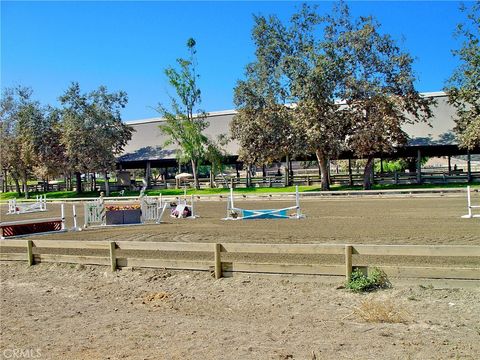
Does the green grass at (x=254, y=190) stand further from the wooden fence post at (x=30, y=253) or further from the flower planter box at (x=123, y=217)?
the wooden fence post at (x=30, y=253)

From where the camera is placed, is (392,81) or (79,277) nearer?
(79,277)

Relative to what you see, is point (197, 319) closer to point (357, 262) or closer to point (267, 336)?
point (267, 336)

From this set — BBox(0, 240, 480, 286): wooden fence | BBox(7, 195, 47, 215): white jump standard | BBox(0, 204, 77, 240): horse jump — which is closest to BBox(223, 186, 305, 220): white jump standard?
BBox(0, 204, 77, 240): horse jump

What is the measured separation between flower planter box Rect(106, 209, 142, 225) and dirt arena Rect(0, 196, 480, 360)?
7.48 meters

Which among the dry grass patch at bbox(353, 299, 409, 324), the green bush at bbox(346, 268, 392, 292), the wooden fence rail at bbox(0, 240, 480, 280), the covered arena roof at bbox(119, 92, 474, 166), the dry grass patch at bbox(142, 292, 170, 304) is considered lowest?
the dry grass patch at bbox(142, 292, 170, 304)

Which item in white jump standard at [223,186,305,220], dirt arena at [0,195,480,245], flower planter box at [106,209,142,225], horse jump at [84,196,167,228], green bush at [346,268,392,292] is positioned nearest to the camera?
green bush at [346,268,392,292]

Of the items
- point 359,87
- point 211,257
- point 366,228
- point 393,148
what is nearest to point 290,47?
point 359,87

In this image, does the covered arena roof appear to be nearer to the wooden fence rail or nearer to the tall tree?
the tall tree

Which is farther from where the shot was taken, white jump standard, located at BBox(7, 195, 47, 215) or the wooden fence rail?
white jump standard, located at BBox(7, 195, 47, 215)

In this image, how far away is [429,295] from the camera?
6.95 m

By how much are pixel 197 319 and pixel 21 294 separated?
3.98 meters

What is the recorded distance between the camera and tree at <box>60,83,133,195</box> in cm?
4769

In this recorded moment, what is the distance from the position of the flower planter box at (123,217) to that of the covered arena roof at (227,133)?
25.6m

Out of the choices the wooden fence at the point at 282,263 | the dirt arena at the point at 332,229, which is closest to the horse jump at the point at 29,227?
the dirt arena at the point at 332,229
